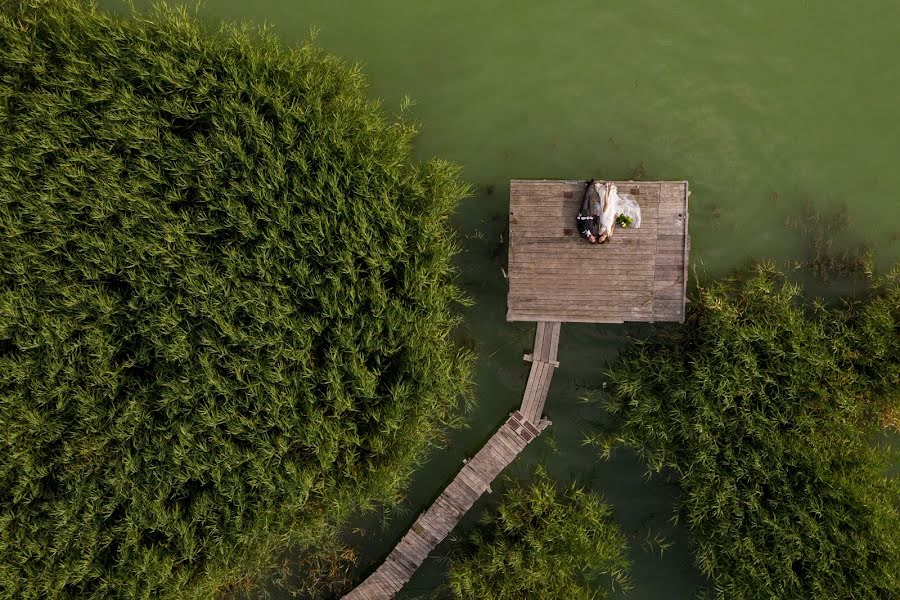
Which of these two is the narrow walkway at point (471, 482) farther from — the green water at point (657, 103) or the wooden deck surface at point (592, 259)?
the wooden deck surface at point (592, 259)

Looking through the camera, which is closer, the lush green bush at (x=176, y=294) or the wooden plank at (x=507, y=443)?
the lush green bush at (x=176, y=294)

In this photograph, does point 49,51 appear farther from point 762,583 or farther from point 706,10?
point 762,583

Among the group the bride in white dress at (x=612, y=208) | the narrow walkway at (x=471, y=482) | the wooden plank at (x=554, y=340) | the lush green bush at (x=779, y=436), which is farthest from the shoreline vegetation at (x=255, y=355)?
the bride in white dress at (x=612, y=208)

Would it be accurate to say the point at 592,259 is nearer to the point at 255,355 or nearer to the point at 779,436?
the point at 779,436

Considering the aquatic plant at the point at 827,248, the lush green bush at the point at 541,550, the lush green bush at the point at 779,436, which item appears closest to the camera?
the lush green bush at the point at 779,436

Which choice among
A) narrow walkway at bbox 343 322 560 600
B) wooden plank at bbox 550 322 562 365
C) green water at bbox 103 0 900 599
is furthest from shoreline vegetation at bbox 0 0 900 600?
wooden plank at bbox 550 322 562 365

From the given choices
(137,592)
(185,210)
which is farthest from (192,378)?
(137,592)
